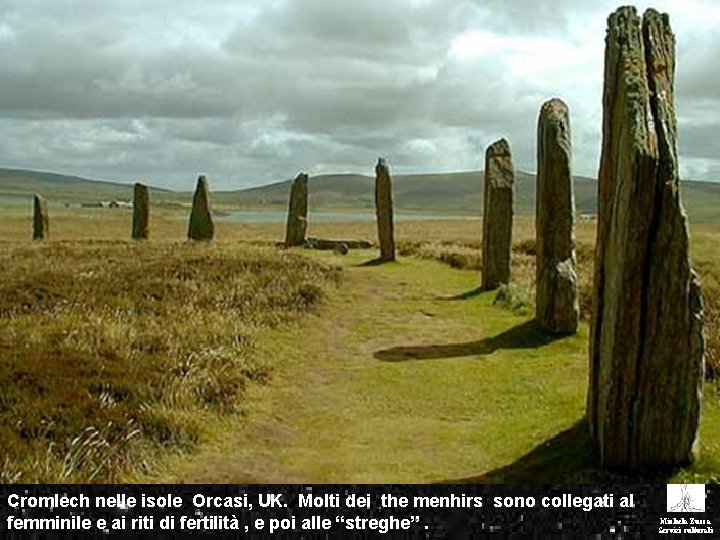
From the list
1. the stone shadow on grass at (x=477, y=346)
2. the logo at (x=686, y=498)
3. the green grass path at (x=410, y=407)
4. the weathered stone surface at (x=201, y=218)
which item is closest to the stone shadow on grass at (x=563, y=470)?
the green grass path at (x=410, y=407)

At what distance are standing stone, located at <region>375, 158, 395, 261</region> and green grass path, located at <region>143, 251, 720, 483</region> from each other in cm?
929

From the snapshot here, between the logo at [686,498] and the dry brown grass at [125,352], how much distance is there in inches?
210

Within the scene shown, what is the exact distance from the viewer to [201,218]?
38.2 metres

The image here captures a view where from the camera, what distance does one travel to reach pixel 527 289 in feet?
71.1

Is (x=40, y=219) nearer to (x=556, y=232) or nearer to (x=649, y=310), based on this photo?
(x=556, y=232)

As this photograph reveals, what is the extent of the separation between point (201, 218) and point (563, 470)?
30349mm

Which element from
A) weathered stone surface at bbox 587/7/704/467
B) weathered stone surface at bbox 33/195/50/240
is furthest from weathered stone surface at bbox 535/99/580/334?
weathered stone surface at bbox 33/195/50/240

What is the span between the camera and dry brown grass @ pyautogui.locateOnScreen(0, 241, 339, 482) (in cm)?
971

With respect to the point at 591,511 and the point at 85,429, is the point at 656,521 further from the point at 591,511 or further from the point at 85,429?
the point at 85,429

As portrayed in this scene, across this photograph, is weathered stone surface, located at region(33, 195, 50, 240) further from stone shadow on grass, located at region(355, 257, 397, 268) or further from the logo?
the logo

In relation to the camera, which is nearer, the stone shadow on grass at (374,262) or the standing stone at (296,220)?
the stone shadow on grass at (374,262)

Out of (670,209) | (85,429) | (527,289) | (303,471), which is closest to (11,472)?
(85,429)

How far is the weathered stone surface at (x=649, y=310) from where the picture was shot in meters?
8.73

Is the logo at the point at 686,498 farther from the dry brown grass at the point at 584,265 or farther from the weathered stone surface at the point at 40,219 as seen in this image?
the weathered stone surface at the point at 40,219
